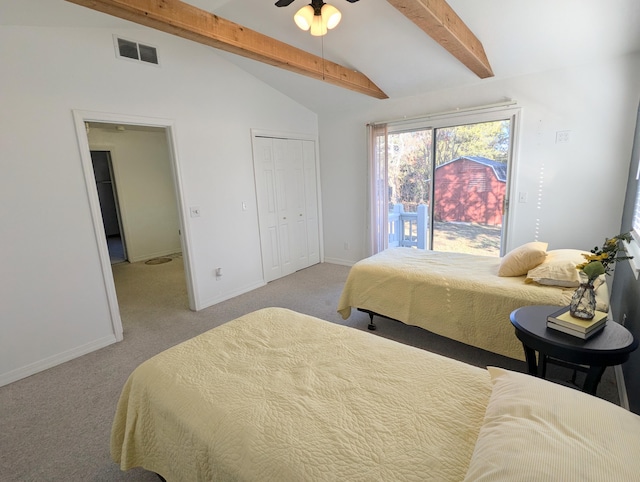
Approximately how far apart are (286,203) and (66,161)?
2.58m

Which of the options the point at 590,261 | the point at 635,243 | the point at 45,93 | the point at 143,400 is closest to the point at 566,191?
the point at 635,243

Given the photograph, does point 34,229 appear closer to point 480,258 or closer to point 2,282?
point 2,282

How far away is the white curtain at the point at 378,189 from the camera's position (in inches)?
172

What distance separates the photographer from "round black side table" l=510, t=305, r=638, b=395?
1.46 metres

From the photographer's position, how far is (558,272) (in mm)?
2209

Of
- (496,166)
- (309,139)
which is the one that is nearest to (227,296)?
→ (309,139)

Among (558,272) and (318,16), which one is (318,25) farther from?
(558,272)

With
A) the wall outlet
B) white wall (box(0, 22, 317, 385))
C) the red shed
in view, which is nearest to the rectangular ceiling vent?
white wall (box(0, 22, 317, 385))

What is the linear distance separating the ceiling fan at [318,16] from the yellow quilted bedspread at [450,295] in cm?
195

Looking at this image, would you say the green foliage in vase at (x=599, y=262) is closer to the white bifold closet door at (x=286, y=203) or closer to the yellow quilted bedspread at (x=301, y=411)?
the yellow quilted bedspread at (x=301, y=411)

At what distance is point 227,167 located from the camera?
3801mm

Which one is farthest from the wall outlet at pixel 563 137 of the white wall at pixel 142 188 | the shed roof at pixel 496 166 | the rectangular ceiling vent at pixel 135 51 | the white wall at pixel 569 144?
the white wall at pixel 142 188

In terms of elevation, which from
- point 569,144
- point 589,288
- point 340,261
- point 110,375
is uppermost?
point 569,144

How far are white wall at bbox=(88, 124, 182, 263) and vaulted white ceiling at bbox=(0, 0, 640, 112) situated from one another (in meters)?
2.98
